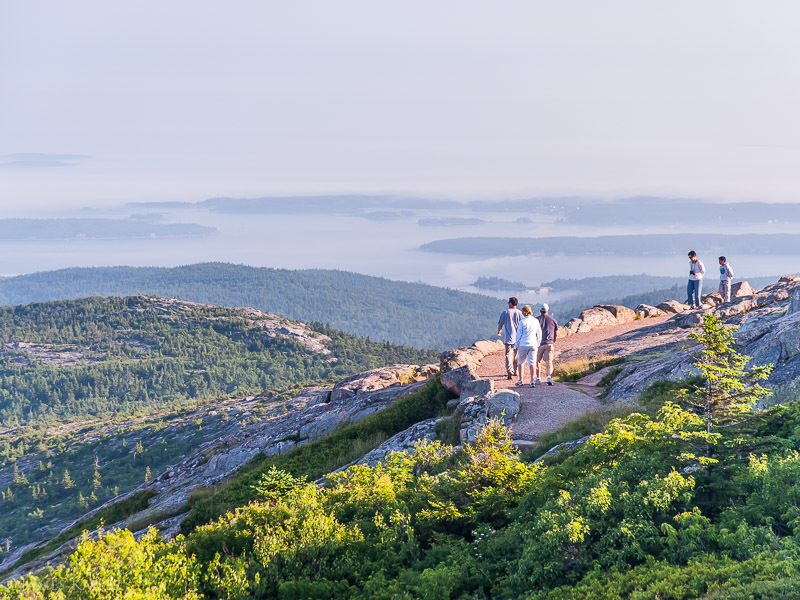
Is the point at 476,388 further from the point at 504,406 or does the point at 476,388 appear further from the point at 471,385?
the point at 504,406

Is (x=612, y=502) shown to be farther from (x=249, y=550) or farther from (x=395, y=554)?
(x=249, y=550)

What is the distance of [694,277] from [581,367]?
35.9 feet

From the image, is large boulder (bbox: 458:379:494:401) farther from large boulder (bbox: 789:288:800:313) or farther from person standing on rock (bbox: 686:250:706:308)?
person standing on rock (bbox: 686:250:706:308)

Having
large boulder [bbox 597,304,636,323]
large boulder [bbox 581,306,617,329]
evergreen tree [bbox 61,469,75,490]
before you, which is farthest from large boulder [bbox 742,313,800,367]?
evergreen tree [bbox 61,469,75,490]

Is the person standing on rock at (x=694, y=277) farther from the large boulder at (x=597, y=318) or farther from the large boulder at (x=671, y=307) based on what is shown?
the large boulder at (x=671, y=307)

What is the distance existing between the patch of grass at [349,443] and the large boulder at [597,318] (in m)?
22.3

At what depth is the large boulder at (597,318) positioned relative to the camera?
43.2 m

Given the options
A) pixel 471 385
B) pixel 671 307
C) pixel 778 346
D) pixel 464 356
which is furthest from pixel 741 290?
pixel 471 385

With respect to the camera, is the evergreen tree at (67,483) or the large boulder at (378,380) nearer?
the large boulder at (378,380)

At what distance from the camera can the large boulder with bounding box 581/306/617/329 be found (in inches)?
1700

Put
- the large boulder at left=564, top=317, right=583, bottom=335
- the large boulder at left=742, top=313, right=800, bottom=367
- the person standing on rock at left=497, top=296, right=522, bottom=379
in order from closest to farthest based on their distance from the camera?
the large boulder at left=742, top=313, right=800, bottom=367
the person standing on rock at left=497, top=296, right=522, bottom=379
the large boulder at left=564, top=317, right=583, bottom=335

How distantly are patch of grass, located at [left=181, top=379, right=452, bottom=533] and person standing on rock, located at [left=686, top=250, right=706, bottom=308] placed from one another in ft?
52.2

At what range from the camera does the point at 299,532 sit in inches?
434

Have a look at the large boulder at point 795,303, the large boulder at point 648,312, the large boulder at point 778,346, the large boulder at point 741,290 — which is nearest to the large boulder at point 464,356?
the large boulder at point 778,346
